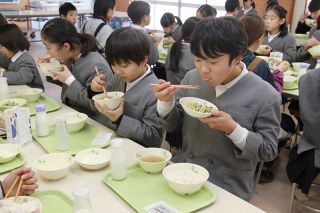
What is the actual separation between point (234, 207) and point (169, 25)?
4.35 metres

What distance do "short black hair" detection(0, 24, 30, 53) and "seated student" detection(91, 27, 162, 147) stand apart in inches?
56.6

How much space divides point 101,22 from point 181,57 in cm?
127

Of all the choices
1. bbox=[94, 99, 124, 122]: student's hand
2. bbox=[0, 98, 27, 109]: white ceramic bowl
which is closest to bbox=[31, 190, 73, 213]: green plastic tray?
bbox=[94, 99, 124, 122]: student's hand

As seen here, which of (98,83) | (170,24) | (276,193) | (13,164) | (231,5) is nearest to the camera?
(13,164)

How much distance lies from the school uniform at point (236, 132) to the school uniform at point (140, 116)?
0.50ft

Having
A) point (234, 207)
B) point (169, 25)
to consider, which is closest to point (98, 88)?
point (234, 207)

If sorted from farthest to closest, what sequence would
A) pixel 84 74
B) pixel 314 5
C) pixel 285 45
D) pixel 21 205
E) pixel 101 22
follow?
pixel 314 5, pixel 101 22, pixel 285 45, pixel 84 74, pixel 21 205

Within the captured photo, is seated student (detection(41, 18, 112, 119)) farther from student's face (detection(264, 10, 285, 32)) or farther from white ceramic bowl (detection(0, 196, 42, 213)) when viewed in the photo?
student's face (detection(264, 10, 285, 32))

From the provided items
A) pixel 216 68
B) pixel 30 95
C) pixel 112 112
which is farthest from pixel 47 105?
pixel 216 68

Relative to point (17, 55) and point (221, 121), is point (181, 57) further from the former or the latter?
point (221, 121)

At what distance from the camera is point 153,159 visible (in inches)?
55.2

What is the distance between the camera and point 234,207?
3.79ft

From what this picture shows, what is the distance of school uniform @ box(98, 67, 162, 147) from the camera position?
168 cm

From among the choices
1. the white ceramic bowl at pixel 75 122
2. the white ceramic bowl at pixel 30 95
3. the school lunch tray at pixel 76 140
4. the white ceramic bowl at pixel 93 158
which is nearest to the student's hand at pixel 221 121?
the white ceramic bowl at pixel 93 158
